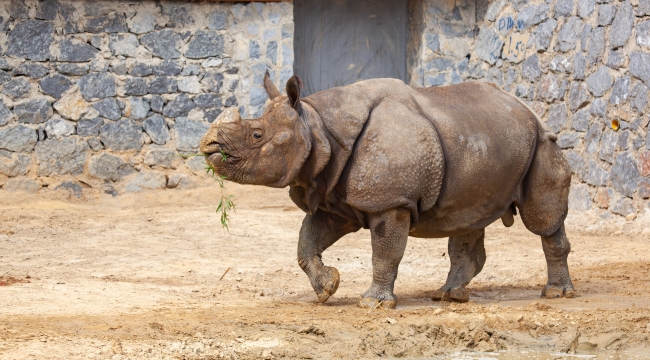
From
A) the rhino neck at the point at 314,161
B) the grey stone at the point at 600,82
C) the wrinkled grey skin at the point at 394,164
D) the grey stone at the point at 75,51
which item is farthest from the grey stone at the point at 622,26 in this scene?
the grey stone at the point at 75,51

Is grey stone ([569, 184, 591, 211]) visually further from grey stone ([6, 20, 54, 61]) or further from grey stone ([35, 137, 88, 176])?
grey stone ([6, 20, 54, 61])

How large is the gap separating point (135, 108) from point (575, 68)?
549 cm

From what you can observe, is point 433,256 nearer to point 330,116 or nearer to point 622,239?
point 622,239

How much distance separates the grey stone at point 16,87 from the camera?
11.9m

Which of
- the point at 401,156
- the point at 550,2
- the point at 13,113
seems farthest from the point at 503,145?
the point at 13,113

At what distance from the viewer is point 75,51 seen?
39.6ft

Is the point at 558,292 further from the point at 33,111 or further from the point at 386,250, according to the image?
the point at 33,111

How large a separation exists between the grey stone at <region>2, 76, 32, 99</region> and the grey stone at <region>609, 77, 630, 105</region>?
23.0 ft

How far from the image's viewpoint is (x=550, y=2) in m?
11.7

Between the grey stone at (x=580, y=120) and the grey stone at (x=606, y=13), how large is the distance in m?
1.04

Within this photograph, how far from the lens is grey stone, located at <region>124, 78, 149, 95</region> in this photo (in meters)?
12.2

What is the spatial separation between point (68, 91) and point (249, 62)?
7.66 ft

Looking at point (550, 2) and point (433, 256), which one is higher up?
point (550, 2)

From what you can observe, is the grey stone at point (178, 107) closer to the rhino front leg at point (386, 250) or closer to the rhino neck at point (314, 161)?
the rhino neck at point (314, 161)
